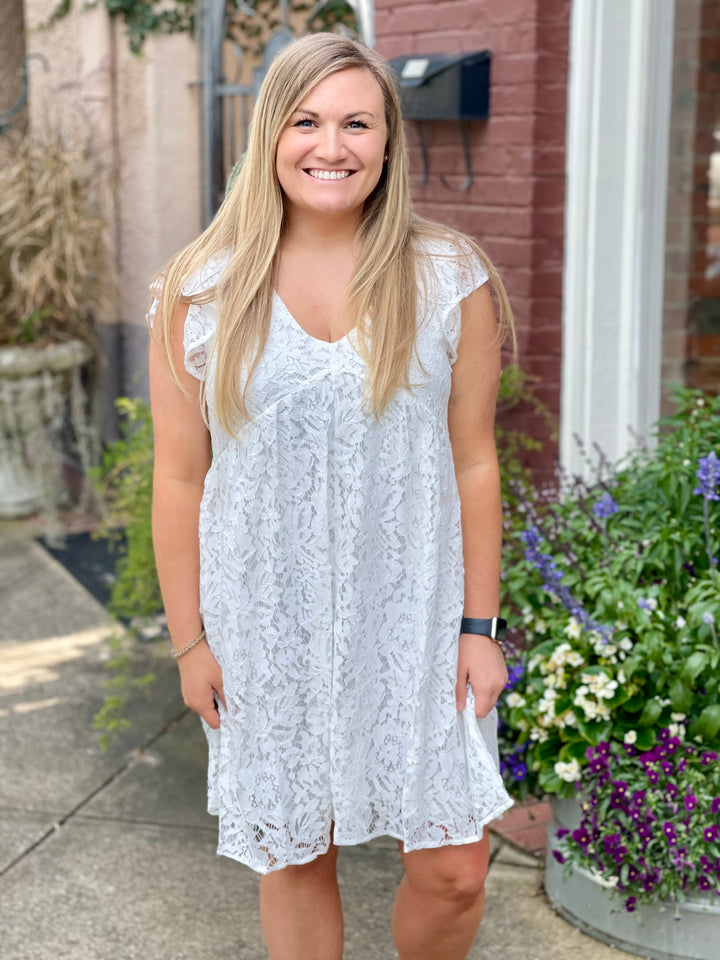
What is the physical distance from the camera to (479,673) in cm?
219

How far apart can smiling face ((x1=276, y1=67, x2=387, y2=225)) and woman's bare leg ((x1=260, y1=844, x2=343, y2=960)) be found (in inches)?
45.2

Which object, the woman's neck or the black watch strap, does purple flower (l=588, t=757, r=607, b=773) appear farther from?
the woman's neck

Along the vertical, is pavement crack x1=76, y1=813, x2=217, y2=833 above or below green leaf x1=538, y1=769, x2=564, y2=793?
below

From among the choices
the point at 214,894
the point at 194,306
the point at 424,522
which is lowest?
the point at 214,894

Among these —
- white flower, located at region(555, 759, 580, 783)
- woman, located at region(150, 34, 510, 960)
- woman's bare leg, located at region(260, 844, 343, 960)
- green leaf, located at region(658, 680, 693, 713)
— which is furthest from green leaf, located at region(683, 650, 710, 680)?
woman's bare leg, located at region(260, 844, 343, 960)

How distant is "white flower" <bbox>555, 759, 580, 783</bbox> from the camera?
266cm

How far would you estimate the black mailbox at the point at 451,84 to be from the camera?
379 centimetres

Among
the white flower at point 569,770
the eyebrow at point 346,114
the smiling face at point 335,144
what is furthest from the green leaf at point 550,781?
the eyebrow at point 346,114

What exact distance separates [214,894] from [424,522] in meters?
1.42

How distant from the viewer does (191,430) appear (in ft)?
6.97

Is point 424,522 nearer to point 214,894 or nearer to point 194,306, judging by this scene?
point 194,306

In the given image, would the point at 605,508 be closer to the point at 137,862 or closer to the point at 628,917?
the point at 628,917

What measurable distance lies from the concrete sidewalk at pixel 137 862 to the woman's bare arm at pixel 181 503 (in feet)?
3.08

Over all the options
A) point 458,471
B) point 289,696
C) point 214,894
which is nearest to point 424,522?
point 458,471
